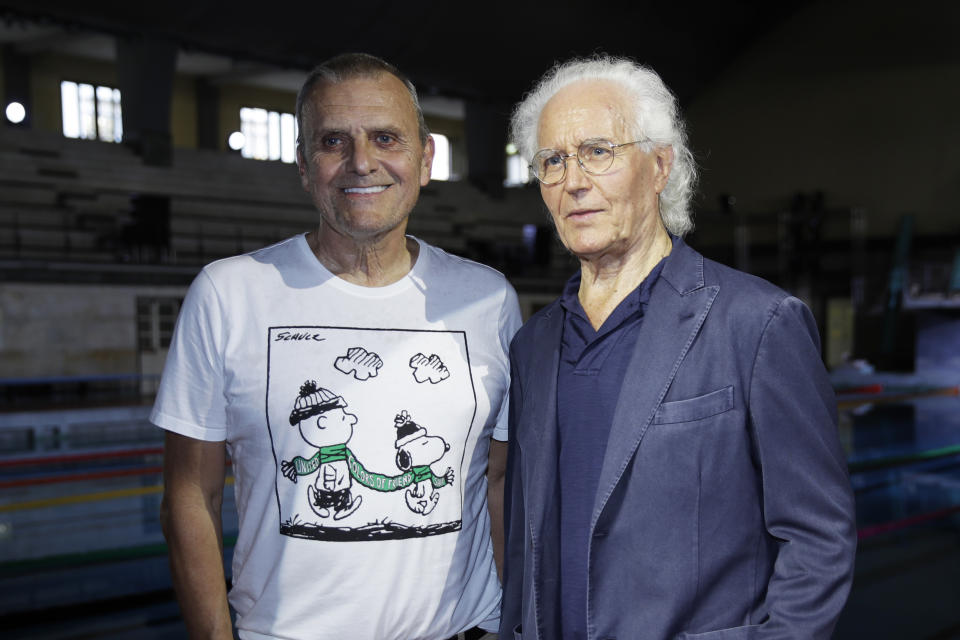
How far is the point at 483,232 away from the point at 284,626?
21.5 metres

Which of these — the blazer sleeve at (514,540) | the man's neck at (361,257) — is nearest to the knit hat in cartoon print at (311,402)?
Answer: the man's neck at (361,257)

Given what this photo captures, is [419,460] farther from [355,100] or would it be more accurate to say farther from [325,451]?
[355,100]

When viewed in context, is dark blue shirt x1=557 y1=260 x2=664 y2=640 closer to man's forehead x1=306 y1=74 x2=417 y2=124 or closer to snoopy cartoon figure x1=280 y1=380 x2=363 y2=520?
snoopy cartoon figure x1=280 y1=380 x2=363 y2=520

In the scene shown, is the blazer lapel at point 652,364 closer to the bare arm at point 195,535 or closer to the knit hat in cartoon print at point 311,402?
the knit hat in cartoon print at point 311,402

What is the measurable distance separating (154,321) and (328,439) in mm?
14608

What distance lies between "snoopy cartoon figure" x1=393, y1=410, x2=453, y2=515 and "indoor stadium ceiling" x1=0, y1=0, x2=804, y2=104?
720 inches

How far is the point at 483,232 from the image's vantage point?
23094mm

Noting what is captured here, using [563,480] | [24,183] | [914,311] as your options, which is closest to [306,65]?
[24,183]

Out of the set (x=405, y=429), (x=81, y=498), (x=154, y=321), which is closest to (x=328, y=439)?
(x=405, y=429)

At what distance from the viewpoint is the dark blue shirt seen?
5.26ft

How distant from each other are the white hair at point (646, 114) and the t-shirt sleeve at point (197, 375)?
800 millimetres

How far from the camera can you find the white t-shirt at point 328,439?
1782 mm

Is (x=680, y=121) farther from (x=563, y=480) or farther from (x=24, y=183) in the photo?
(x=24, y=183)

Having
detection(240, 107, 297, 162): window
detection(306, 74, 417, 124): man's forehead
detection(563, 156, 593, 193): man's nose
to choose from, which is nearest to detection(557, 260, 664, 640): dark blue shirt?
detection(563, 156, 593, 193): man's nose
